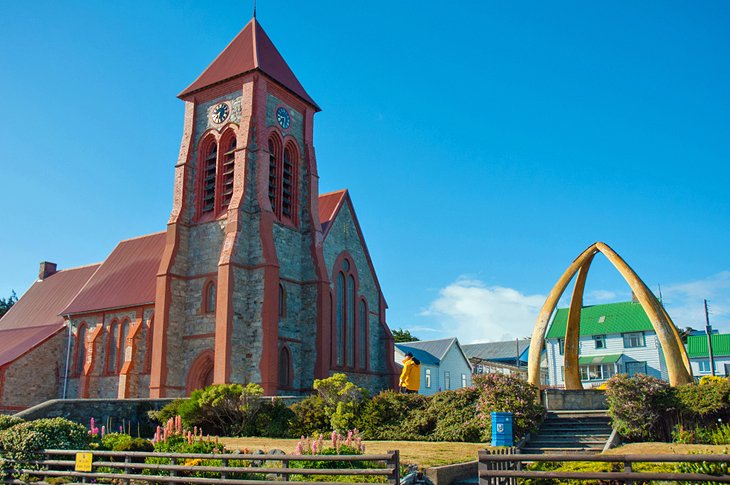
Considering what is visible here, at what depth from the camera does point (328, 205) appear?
41.2 m

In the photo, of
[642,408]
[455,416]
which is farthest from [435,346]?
[642,408]

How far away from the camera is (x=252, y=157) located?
34500mm

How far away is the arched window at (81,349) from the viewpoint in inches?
1610

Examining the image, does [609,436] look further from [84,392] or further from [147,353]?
[84,392]

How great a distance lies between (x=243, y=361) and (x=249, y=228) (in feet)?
22.1

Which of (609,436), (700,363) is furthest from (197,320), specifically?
(700,363)

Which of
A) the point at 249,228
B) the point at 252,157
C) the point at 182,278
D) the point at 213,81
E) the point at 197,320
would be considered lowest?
the point at 197,320

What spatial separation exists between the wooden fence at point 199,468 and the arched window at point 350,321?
933 inches

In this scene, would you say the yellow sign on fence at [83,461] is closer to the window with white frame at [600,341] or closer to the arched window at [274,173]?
the arched window at [274,173]

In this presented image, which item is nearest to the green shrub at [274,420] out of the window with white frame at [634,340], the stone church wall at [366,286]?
the stone church wall at [366,286]

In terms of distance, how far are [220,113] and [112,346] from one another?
606 inches

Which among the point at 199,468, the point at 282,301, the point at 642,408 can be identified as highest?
the point at 282,301

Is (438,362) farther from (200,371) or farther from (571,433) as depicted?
(571,433)

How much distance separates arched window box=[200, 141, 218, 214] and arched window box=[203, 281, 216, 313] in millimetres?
4443
